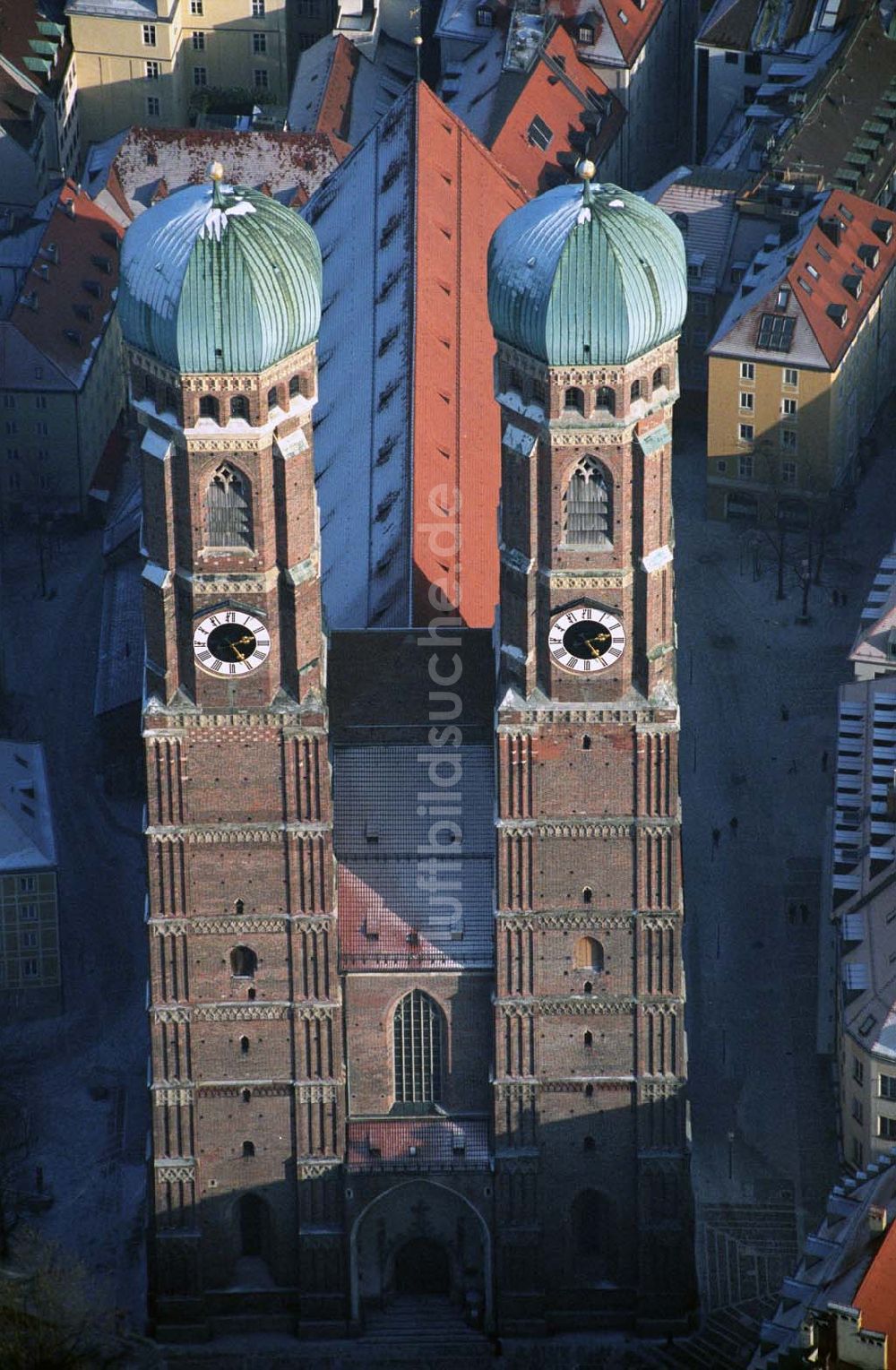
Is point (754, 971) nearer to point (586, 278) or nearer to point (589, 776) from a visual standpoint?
point (589, 776)

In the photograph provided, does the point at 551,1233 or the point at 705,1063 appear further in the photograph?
the point at 705,1063

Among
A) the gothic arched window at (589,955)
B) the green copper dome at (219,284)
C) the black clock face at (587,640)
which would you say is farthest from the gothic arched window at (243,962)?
the green copper dome at (219,284)

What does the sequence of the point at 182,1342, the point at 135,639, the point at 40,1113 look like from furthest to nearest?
the point at 135,639
the point at 40,1113
the point at 182,1342

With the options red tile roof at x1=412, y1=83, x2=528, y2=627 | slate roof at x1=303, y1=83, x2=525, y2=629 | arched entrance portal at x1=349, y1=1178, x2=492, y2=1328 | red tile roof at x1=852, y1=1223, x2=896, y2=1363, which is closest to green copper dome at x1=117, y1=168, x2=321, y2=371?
red tile roof at x1=412, y1=83, x2=528, y2=627

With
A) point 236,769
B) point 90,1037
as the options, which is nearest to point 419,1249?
point 236,769

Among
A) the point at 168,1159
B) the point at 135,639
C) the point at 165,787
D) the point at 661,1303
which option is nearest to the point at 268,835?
the point at 165,787

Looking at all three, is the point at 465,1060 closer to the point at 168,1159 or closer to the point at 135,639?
the point at 168,1159
